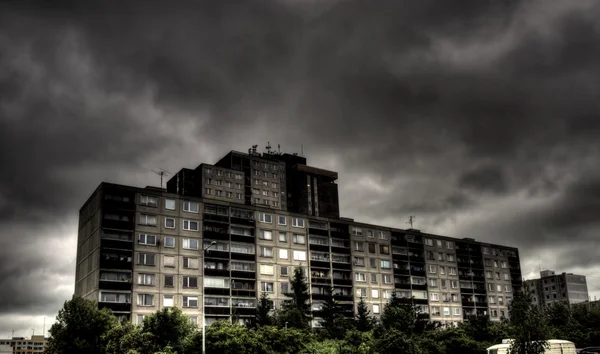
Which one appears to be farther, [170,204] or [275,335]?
[170,204]

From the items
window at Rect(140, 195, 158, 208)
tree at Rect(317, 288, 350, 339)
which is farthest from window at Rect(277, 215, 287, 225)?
window at Rect(140, 195, 158, 208)

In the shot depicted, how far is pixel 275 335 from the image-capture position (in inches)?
2534

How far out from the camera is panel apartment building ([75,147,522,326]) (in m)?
90.2

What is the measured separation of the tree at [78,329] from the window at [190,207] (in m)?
34.6

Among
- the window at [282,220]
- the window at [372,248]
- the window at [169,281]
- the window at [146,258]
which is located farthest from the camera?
the window at [372,248]

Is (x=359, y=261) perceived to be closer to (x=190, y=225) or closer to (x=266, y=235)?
(x=266, y=235)

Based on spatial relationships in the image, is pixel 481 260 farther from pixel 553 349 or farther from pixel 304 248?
pixel 553 349

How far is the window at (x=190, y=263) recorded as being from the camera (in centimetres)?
9531

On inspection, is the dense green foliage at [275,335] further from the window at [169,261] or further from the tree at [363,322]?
the window at [169,261]

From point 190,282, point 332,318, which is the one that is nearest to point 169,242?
point 190,282

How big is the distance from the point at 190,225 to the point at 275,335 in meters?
37.9

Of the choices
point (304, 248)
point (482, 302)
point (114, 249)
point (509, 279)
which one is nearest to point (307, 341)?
point (114, 249)

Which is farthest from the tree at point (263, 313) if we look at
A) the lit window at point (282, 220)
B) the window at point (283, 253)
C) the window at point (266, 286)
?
the lit window at point (282, 220)

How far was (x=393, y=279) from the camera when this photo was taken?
12456 centimetres
